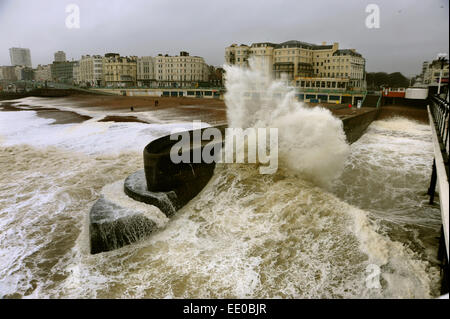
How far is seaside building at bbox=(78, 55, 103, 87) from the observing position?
125 meters

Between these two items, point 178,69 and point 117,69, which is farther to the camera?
point 117,69

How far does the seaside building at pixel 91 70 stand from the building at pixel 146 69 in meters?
18.7

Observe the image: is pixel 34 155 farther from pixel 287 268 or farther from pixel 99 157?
pixel 287 268

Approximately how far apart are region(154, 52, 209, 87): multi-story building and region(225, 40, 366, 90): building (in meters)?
28.9

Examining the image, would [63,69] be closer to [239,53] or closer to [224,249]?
[239,53]

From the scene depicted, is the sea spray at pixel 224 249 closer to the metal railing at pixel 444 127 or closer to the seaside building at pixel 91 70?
the metal railing at pixel 444 127

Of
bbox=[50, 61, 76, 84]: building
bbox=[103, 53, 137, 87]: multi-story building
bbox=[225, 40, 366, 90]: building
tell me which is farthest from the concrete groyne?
bbox=[50, 61, 76, 84]: building

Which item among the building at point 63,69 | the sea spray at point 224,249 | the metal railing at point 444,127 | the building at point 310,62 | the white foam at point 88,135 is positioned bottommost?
the sea spray at point 224,249

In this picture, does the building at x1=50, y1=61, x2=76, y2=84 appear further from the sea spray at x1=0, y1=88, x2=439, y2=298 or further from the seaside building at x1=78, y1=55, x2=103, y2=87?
the sea spray at x1=0, y1=88, x2=439, y2=298

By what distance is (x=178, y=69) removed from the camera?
113625 millimetres

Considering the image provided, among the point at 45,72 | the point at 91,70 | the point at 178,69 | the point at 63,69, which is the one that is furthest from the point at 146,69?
the point at 45,72

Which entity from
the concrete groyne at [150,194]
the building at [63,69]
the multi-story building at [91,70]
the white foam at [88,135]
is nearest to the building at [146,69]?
the multi-story building at [91,70]

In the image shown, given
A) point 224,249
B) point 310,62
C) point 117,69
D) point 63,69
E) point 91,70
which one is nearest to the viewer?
point 224,249

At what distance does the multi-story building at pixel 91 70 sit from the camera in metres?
125
